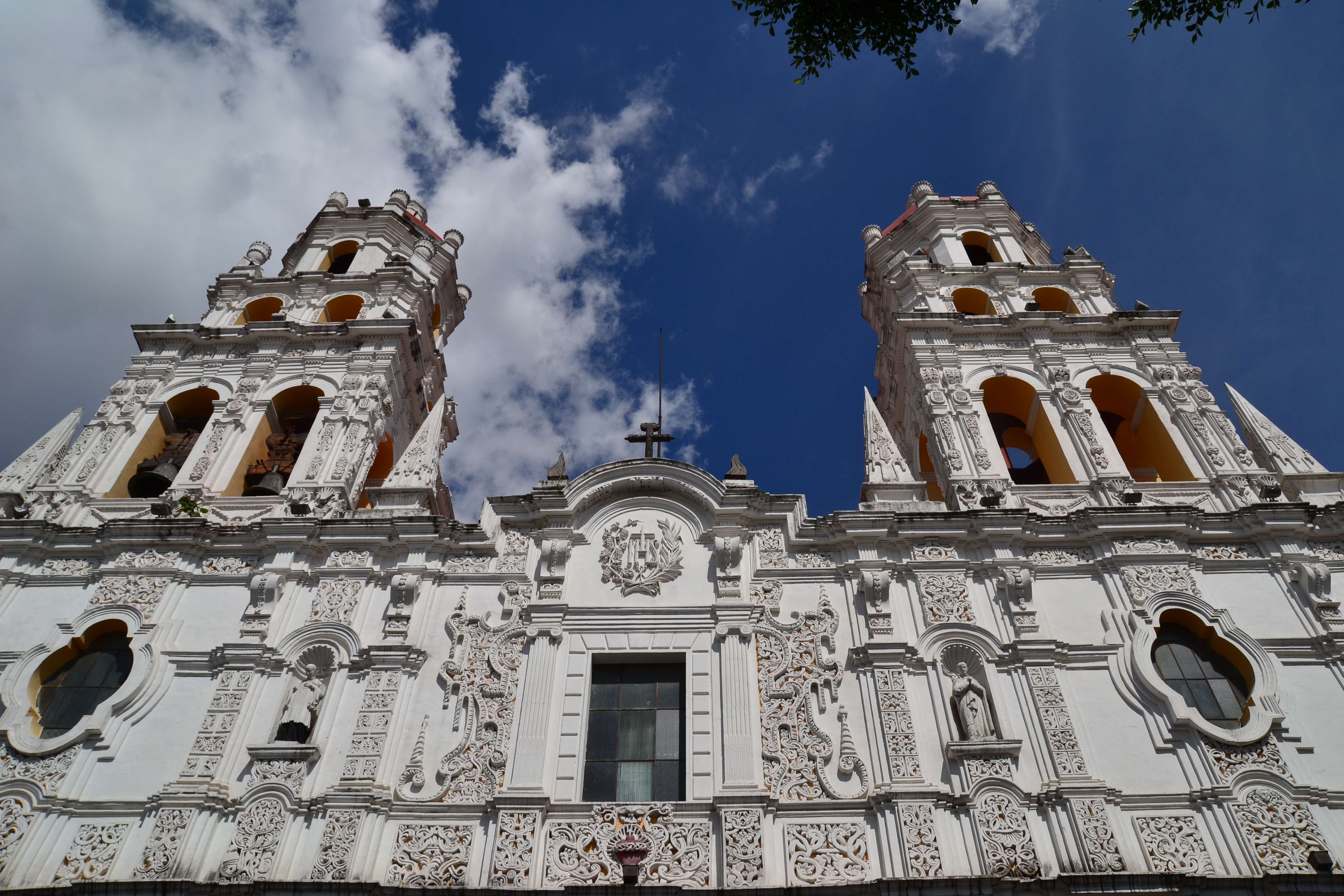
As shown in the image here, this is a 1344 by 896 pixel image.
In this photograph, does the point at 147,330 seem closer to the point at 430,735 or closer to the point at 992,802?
the point at 430,735

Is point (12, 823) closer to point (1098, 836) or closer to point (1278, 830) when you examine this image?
point (1098, 836)

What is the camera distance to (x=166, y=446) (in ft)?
58.3

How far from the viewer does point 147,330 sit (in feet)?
62.2

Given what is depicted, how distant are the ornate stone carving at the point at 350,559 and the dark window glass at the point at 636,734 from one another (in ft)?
12.7

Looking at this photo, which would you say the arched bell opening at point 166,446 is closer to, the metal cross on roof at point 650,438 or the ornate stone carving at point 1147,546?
the metal cross on roof at point 650,438

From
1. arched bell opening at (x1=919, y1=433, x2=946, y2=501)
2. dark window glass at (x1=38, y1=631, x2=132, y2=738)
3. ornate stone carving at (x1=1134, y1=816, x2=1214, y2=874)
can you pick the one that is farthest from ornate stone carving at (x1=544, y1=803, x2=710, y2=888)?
arched bell opening at (x1=919, y1=433, x2=946, y2=501)

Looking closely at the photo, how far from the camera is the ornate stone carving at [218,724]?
11156 mm

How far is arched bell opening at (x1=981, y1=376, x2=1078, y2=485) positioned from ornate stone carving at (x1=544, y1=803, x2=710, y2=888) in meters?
8.26

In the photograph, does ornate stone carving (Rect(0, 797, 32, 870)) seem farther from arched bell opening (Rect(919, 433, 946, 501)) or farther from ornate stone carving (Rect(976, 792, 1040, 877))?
arched bell opening (Rect(919, 433, 946, 501))

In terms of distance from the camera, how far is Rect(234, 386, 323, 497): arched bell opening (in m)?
16.5

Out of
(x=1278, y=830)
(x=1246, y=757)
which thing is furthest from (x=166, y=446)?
(x=1278, y=830)

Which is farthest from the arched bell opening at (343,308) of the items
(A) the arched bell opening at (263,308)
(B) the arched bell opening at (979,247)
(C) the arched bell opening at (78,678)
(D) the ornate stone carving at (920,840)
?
(D) the ornate stone carving at (920,840)

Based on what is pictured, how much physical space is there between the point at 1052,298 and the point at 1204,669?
10856 millimetres

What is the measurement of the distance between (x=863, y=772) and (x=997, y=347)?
10.4 m
